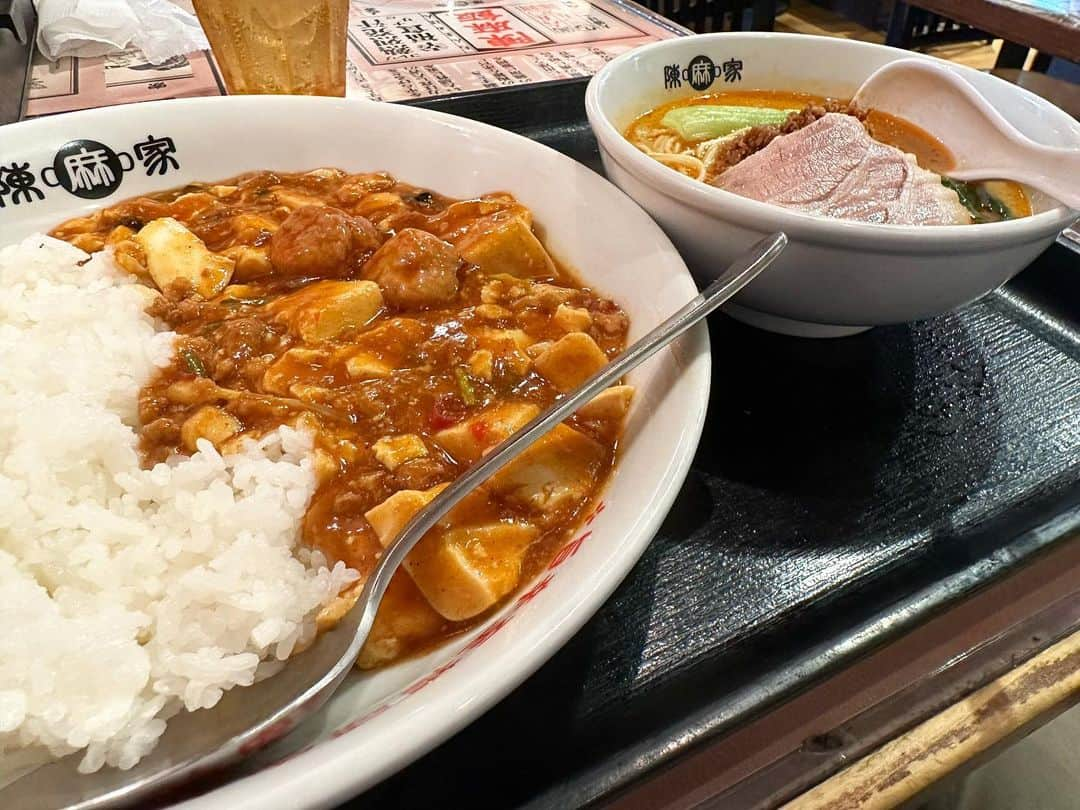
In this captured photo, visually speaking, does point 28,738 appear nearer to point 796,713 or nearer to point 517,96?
point 796,713

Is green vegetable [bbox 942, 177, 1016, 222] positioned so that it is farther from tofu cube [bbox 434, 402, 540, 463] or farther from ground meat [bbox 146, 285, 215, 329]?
ground meat [bbox 146, 285, 215, 329]

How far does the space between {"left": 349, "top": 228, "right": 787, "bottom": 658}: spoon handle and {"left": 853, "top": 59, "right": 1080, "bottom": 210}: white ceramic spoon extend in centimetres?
61

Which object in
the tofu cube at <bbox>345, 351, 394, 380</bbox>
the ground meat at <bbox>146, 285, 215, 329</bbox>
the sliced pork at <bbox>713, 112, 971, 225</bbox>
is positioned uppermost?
the sliced pork at <bbox>713, 112, 971, 225</bbox>

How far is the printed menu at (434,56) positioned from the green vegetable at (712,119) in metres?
0.99

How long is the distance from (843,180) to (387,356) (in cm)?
95

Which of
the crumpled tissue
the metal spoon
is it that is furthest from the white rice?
the crumpled tissue

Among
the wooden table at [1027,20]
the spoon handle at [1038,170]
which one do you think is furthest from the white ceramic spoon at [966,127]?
the wooden table at [1027,20]

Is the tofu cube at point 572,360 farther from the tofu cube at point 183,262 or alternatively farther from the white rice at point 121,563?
the tofu cube at point 183,262

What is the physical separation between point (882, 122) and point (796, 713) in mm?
1428

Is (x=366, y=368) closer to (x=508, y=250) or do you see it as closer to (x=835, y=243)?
(x=508, y=250)

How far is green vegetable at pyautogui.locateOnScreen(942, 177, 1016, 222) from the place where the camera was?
1536 millimetres

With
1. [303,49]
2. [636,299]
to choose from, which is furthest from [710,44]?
[303,49]

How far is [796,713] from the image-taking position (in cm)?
102

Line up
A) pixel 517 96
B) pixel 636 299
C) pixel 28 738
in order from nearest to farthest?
pixel 28 738, pixel 636 299, pixel 517 96
